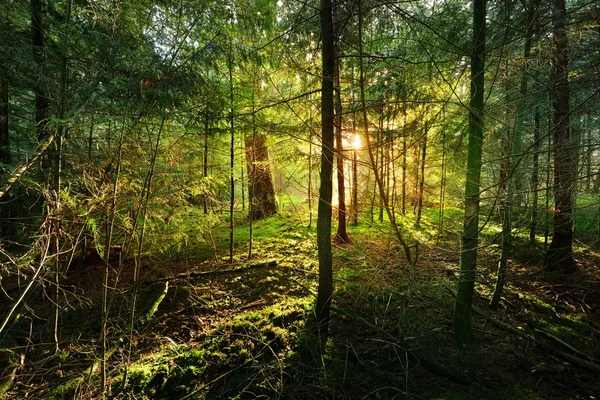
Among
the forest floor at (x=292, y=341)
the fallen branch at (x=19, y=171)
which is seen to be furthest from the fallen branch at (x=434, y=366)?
the fallen branch at (x=19, y=171)

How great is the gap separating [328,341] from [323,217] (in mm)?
1905

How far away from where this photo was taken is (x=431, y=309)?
16.0ft

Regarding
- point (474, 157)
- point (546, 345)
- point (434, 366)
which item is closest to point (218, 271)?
point (434, 366)

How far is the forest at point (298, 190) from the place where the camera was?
297cm

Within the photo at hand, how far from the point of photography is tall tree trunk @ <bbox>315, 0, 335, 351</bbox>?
141 inches

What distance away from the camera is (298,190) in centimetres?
432

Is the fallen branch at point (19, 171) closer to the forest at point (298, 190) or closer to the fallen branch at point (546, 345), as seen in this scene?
the forest at point (298, 190)

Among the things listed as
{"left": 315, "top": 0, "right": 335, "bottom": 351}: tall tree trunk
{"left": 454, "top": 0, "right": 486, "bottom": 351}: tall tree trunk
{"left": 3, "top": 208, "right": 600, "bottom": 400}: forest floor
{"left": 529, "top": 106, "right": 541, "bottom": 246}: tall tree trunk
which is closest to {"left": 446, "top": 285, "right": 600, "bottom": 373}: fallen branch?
{"left": 3, "top": 208, "right": 600, "bottom": 400}: forest floor

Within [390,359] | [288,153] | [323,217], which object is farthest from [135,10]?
[390,359]

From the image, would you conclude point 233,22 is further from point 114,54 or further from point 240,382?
point 240,382

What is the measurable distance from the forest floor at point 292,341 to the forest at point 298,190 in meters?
0.03

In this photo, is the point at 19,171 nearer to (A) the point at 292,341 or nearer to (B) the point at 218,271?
(A) the point at 292,341

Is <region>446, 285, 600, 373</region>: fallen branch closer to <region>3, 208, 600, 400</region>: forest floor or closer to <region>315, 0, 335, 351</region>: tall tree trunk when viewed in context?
<region>3, 208, 600, 400</region>: forest floor

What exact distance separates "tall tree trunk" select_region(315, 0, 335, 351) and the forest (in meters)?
0.03
